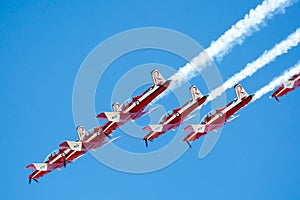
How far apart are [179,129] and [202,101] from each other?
6.85m

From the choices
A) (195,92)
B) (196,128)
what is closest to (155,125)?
(196,128)

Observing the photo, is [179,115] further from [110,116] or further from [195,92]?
[110,116]

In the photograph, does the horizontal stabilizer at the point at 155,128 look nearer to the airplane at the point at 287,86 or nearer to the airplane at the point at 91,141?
the airplane at the point at 91,141

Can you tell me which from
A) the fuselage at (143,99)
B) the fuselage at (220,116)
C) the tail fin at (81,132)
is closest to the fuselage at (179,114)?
the fuselage at (220,116)

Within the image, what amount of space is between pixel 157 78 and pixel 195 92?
16.8ft

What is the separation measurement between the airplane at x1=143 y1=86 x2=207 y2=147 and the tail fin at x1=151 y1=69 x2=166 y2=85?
4561 mm

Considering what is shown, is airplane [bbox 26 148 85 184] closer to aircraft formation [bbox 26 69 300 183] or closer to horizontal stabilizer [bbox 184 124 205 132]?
aircraft formation [bbox 26 69 300 183]

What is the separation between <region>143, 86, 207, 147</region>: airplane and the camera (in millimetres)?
68750

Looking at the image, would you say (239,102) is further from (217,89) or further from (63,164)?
(63,164)

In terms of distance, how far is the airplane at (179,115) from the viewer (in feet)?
226

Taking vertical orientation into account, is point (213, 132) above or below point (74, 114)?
below

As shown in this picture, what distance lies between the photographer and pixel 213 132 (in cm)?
7369

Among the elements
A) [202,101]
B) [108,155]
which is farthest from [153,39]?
[108,155]

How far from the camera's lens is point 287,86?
228 feet
